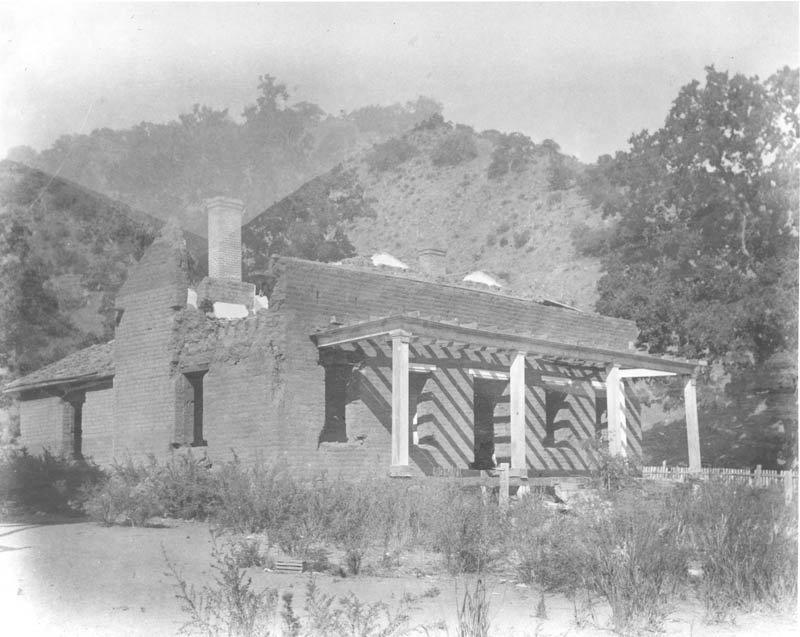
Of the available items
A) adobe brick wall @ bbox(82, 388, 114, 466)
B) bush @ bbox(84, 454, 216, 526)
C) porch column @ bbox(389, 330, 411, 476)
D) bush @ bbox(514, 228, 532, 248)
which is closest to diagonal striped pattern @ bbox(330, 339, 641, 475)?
porch column @ bbox(389, 330, 411, 476)

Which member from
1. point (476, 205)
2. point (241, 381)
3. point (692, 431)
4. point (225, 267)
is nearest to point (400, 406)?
point (241, 381)

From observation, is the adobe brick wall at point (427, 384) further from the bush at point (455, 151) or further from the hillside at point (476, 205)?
the bush at point (455, 151)

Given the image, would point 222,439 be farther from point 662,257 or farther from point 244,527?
point 662,257

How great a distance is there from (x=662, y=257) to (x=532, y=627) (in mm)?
29097

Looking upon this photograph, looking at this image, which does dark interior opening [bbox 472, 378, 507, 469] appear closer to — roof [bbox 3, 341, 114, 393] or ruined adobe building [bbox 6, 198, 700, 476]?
ruined adobe building [bbox 6, 198, 700, 476]

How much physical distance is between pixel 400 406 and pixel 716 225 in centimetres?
2155

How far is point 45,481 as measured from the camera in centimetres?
1778

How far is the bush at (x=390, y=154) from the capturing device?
73.7 meters

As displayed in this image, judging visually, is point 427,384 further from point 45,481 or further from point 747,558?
point 747,558

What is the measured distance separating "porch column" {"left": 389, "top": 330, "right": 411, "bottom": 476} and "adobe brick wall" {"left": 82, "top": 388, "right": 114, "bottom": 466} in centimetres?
806

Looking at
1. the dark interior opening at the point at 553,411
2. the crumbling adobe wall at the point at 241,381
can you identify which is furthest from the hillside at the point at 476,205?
the crumbling adobe wall at the point at 241,381

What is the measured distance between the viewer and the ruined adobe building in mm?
16328

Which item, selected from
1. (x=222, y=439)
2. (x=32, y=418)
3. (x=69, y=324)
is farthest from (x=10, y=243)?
(x=222, y=439)

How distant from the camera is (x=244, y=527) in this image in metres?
11.7
